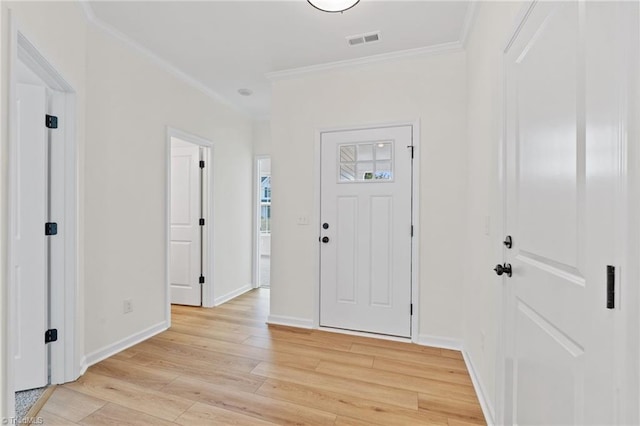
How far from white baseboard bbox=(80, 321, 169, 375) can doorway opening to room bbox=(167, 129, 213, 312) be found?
778 millimetres

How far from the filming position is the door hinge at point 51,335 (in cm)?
204

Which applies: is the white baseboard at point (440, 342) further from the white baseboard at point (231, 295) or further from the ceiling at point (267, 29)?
the ceiling at point (267, 29)

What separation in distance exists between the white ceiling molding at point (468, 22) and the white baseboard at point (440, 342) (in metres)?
2.54

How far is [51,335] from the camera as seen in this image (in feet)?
6.73

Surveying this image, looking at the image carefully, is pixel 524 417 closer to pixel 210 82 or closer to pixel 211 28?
pixel 211 28

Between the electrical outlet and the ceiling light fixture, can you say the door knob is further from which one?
the electrical outlet

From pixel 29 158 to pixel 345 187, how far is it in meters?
2.37

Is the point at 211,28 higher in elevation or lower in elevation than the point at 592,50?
higher

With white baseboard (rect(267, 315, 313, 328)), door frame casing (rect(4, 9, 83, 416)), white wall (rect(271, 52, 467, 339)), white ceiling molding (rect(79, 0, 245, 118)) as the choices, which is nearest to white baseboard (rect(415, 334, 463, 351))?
white wall (rect(271, 52, 467, 339))

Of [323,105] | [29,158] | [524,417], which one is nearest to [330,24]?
[323,105]

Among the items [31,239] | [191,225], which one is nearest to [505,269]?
[31,239]

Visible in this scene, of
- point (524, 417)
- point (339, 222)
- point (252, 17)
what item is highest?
point (252, 17)

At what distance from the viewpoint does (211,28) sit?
8.13 ft

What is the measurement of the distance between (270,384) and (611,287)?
2007mm
